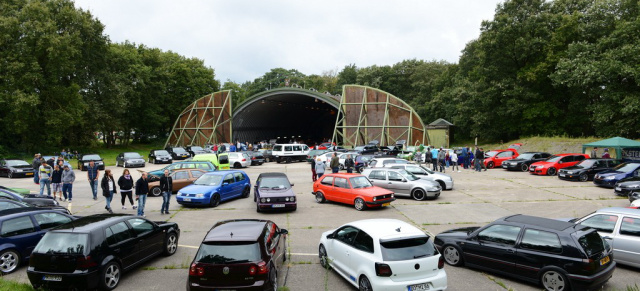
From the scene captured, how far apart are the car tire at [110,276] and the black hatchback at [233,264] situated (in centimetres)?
203

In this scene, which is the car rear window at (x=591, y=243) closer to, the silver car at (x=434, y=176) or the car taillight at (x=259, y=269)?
the car taillight at (x=259, y=269)

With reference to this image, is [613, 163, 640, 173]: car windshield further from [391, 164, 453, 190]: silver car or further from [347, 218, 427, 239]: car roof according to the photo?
[347, 218, 427, 239]: car roof

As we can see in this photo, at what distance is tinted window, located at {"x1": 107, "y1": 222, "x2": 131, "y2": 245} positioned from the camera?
6832 millimetres

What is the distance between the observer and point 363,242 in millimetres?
6297

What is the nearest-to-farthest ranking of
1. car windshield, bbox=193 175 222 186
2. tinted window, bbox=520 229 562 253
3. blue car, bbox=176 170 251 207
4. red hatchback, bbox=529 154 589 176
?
tinted window, bbox=520 229 562 253
blue car, bbox=176 170 251 207
car windshield, bbox=193 175 222 186
red hatchback, bbox=529 154 589 176

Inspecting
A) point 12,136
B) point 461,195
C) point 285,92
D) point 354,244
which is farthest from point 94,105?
point 354,244

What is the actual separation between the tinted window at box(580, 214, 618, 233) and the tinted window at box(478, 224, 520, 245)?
250 cm

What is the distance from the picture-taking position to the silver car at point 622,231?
7.28 meters

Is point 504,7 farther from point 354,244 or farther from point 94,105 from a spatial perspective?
point 94,105

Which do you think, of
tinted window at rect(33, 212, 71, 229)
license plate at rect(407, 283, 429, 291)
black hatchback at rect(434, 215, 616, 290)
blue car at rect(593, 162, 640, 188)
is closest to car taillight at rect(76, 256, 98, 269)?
tinted window at rect(33, 212, 71, 229)

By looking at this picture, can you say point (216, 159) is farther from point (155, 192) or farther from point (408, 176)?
point (408, 176)

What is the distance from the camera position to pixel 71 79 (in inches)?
1630

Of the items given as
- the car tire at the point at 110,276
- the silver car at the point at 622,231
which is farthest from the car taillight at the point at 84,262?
the silver car at the point at 622,231

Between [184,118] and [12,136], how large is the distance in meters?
18.9
